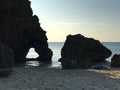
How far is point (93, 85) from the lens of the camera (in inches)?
854

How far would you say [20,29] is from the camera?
50594 mm

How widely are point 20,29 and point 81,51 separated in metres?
10.1

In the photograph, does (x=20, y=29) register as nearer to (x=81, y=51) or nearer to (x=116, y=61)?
(x=81, y=51)

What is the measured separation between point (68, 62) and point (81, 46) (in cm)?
1866

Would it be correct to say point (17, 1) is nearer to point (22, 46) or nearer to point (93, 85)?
point (22, 46)

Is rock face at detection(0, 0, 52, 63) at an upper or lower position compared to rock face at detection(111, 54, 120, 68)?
upper

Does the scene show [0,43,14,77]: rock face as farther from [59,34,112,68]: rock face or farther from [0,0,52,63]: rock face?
[0,0,52,63]: rock face

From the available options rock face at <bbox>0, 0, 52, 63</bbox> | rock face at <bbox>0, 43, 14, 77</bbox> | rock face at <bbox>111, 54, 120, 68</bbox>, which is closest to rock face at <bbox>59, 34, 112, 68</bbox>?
rock face at <bbox>111, 54, 120, 68</bbox>

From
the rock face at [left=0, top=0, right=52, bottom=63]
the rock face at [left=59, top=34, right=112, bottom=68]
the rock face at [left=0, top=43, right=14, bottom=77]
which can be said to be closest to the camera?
the rock face at [left=0, top=43, right=14, bottom=77]

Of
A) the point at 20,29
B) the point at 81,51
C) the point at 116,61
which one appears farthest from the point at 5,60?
the point at 81,51

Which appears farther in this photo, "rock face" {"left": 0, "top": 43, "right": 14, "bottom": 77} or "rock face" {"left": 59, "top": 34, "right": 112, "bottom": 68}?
"rock face" {"left": 59, "top": 34, "right": 112, "bottom": 68}

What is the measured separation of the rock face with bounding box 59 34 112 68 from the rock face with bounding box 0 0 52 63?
494 centimetres

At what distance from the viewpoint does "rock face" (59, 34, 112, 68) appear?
38.2 metres

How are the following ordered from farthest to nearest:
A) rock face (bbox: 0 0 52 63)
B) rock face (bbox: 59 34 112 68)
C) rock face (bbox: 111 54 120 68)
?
rock face (bbox: 0 0 52 63) → rock face (bbox: 111 54 120 68) → rock face (bbox: 59 34 112 68)
